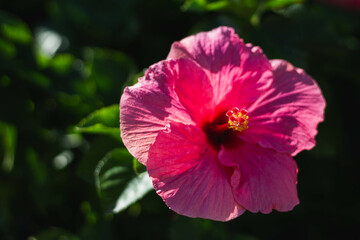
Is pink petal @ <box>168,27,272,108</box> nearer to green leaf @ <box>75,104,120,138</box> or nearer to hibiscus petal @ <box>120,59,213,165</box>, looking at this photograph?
hibiscus petal @ <box>120,59,213,165</box>

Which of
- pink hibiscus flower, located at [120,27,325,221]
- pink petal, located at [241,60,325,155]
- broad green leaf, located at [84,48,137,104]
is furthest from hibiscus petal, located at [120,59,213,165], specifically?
broad green leaf, located at [84,48,137,104]

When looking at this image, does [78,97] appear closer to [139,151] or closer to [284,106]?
[139,151]

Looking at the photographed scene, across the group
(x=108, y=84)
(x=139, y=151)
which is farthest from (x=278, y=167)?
(x=108, y=84)

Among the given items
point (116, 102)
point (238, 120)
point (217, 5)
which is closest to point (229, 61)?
point (238, 120)

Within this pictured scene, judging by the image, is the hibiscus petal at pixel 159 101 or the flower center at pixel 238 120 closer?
the hibiscus petal at pixel 159 101

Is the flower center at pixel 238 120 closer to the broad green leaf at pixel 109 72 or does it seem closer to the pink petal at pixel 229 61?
the pink petal at pixel 229 61

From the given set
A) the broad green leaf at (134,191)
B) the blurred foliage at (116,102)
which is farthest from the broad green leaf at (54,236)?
the broad green leaf at (134,191)
